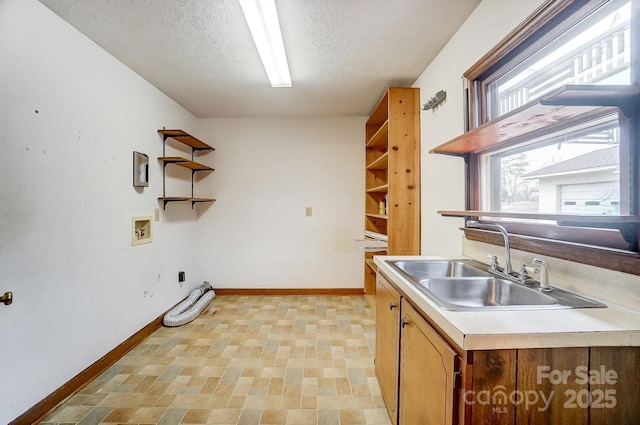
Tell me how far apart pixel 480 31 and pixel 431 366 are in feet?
6.36

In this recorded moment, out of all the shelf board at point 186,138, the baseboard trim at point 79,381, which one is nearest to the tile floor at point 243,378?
the baseboard trim at point 79,381

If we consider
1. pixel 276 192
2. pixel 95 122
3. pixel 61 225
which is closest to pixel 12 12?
pixel 95 122

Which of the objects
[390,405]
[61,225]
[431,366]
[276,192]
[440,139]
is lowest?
[390,405]

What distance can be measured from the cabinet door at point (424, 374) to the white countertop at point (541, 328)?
0.09 metres

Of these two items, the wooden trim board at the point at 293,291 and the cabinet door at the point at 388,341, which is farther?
the wooden trim board at the point at 293,291

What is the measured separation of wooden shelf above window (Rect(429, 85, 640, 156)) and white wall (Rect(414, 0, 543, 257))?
0.47 m

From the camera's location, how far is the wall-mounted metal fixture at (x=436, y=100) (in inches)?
82.2

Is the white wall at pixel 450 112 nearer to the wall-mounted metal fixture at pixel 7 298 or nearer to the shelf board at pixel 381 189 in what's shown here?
the shelf board at pixel 381 189

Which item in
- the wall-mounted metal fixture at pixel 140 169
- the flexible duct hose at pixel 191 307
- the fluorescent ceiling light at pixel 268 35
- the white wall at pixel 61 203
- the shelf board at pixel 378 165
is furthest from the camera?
the shelf board at pixel 378 165

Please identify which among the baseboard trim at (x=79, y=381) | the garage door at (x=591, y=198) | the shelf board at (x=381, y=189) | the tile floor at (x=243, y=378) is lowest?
the tile floor at (x=243, y=378)

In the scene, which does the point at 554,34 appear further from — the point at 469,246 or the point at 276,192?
the point at 276,192

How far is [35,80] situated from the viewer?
5.24ft

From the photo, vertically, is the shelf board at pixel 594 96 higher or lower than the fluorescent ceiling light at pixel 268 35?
lower

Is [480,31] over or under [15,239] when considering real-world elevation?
over
